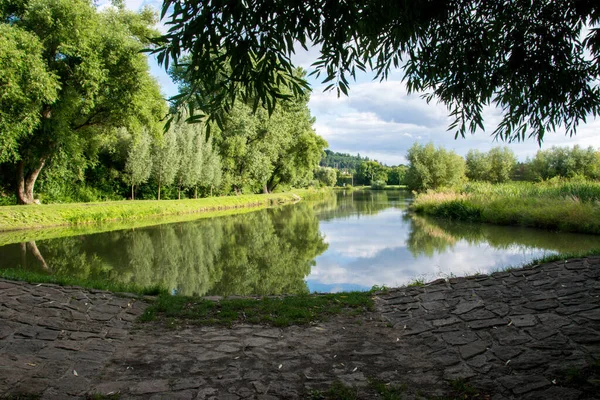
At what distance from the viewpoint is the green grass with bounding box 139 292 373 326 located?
4781mm

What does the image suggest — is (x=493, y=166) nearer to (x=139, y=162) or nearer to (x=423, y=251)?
(x=423, y=251)

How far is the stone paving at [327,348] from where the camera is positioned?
9.87ft

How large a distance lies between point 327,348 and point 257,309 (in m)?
1.53

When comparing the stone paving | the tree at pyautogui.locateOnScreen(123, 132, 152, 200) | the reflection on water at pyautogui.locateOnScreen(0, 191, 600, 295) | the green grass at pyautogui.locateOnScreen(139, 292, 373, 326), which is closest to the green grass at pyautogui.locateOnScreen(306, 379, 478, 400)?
the stone paving

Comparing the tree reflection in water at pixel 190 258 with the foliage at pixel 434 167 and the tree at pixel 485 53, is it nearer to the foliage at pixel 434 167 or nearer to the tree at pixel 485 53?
the tree at pixel 485 53

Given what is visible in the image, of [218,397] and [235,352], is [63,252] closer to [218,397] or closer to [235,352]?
[235,352]

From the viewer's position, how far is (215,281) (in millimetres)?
8195

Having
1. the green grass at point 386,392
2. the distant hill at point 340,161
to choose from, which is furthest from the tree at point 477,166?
the distant hill at point 340,161

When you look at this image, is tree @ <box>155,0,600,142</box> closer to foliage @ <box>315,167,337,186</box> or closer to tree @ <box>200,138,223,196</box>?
tree @ <box>200,138,223,196</box>

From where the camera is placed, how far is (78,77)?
15734 mm

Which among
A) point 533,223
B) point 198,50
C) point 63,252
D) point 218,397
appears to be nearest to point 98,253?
point 63,252

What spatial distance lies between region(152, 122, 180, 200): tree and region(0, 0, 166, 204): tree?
523 cm

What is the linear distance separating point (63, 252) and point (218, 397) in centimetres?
1006

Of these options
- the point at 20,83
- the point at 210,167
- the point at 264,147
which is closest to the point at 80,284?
the point at 20,83
